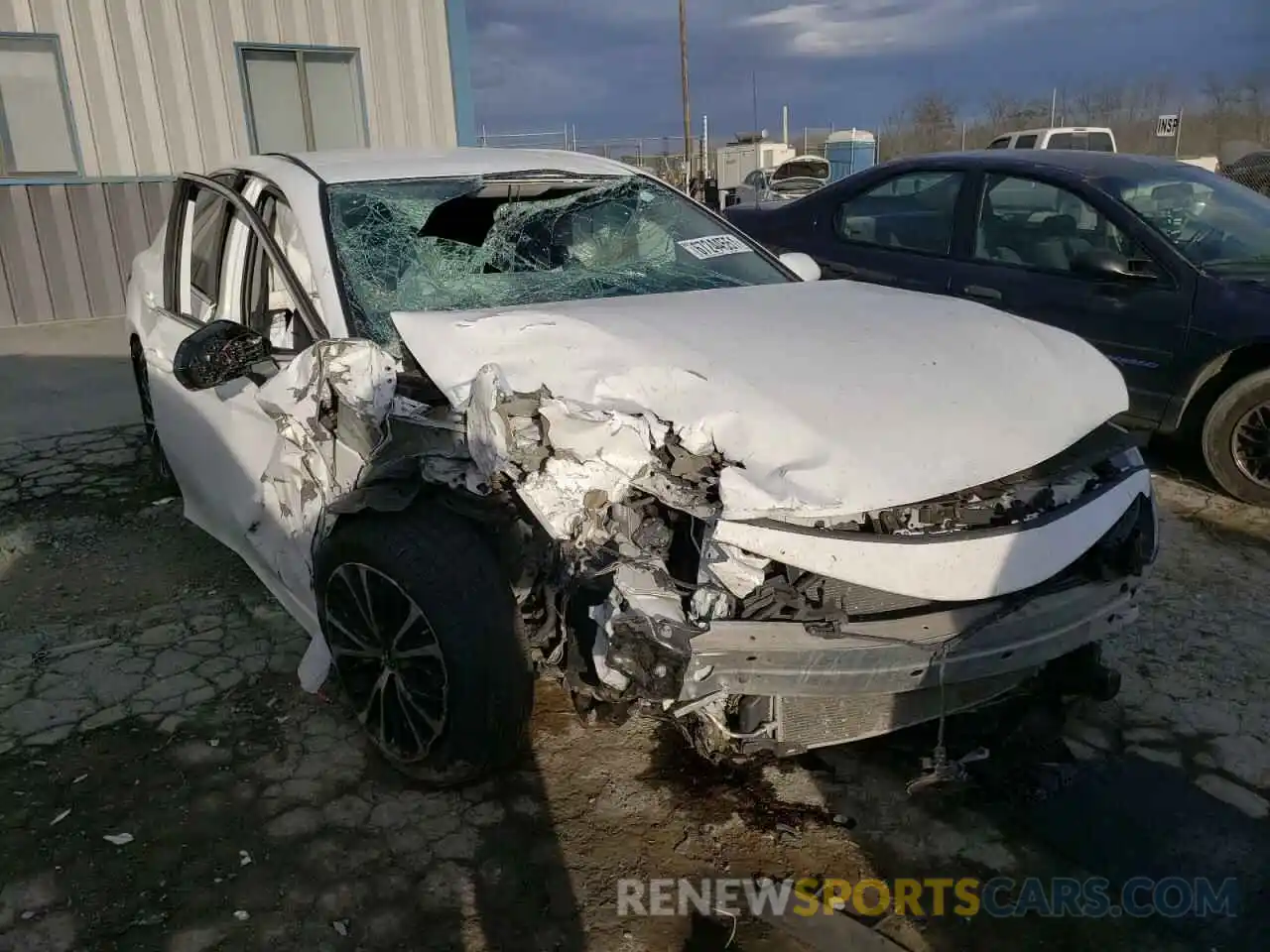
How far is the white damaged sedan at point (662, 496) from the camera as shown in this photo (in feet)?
7.06

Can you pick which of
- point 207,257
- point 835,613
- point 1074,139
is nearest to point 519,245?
point 207,257

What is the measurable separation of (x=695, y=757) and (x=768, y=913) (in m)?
0.62

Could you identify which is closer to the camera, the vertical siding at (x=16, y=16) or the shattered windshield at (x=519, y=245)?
the shattered windshield at (x=519, y=245)

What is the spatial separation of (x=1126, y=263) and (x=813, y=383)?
3173mm

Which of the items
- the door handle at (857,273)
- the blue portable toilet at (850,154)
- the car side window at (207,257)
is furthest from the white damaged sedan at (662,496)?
the blue portable toilet at (850,154)

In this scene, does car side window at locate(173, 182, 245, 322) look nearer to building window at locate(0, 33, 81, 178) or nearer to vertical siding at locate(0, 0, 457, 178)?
vertical siding at locate(0, 0, 457, 178)

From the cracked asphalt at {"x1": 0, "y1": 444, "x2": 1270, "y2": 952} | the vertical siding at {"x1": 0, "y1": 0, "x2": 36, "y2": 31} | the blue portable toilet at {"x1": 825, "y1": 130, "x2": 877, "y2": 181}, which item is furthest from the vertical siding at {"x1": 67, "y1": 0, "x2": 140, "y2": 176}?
the blue portable toilet at {"x1": 825, "y1": 130, "x2": 877, "y2": 181}

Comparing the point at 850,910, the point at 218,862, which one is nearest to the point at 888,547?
the point at 850,910

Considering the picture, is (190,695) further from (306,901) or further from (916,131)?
(916,131)

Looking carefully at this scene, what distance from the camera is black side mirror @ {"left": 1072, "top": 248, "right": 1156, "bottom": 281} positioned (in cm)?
470

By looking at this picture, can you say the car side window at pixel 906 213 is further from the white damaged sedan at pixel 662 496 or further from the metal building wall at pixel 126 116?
the metal building wall at pixel 126 116

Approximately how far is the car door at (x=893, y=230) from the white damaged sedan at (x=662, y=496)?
2.45 metres

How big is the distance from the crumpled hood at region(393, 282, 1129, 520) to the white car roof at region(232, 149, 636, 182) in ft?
2.98

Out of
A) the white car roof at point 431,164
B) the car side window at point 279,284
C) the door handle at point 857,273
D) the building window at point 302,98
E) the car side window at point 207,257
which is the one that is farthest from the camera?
the building window at point 302,98
